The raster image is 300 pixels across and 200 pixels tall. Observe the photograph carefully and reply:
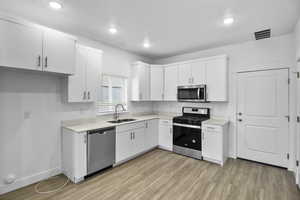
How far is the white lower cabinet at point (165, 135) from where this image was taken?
3.93 meters

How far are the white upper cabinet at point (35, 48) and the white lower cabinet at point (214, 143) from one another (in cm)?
305

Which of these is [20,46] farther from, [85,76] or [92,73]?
[92,73]

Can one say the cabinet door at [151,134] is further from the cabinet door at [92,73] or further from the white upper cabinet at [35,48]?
the white upper cabinet at [35,48]

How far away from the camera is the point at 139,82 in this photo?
4.13m

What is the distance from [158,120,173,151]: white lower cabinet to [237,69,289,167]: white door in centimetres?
164

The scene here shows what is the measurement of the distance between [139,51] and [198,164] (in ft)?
10.9

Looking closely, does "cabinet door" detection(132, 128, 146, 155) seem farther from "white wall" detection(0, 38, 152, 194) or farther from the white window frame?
"white wall" detection(0, 38, 152, 194)

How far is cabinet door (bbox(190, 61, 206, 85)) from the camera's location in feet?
12.0

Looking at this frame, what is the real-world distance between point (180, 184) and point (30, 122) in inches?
109

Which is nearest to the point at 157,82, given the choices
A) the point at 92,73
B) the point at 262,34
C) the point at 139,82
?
the point at 139,82

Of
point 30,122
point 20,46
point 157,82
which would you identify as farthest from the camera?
point 157,82

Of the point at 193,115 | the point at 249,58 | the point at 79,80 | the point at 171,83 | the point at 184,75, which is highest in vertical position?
the point at 249,58

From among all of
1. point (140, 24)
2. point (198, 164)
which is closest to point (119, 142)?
point (198, 164)

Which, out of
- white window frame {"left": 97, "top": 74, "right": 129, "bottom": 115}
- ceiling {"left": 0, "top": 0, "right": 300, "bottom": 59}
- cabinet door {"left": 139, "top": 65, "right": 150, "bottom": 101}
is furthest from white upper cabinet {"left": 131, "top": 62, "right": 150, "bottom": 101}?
ceiling {"left": 0, "top": 0, "right": 300, "bottom": 59}
